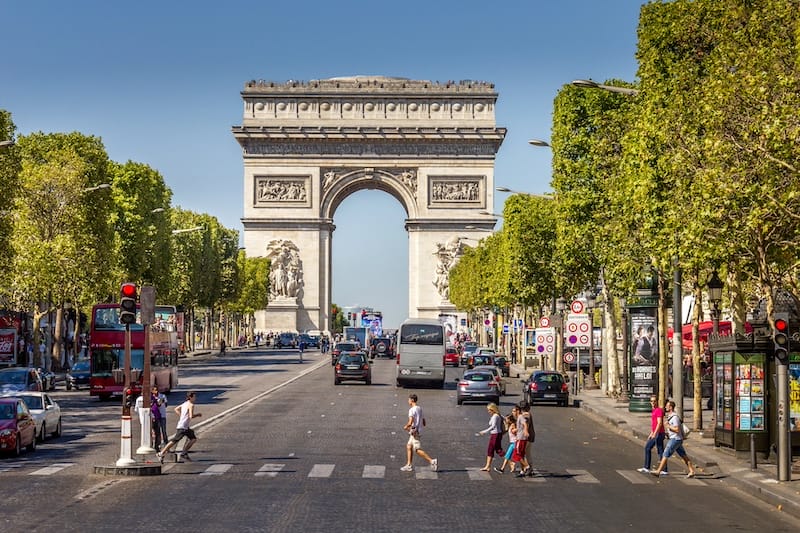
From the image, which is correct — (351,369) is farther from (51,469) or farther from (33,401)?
(51,469)

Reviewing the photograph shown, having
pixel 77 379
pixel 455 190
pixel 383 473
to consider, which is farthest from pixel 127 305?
pixel 455 190

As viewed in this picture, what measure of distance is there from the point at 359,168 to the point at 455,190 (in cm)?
990

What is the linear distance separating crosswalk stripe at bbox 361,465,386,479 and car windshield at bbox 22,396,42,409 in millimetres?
11471

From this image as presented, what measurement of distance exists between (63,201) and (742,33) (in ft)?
155

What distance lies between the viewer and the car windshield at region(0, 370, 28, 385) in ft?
170

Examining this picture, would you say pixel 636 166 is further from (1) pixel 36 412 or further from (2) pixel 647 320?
(1) pixel 36 412

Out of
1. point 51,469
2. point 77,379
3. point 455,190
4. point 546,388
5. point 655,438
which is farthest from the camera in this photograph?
point 455,190

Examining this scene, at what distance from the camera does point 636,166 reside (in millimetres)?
39438

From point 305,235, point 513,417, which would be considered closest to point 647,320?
point 513,417

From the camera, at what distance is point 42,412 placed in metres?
38.2

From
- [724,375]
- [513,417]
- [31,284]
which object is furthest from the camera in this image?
[31,284]

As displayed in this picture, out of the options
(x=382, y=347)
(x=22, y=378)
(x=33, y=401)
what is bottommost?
(x=33, y=401)

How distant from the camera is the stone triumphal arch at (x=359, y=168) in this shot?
468ft

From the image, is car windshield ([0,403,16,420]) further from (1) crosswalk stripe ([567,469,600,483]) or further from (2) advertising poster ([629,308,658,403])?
(2) advertising poster ([629,308,658,403])
